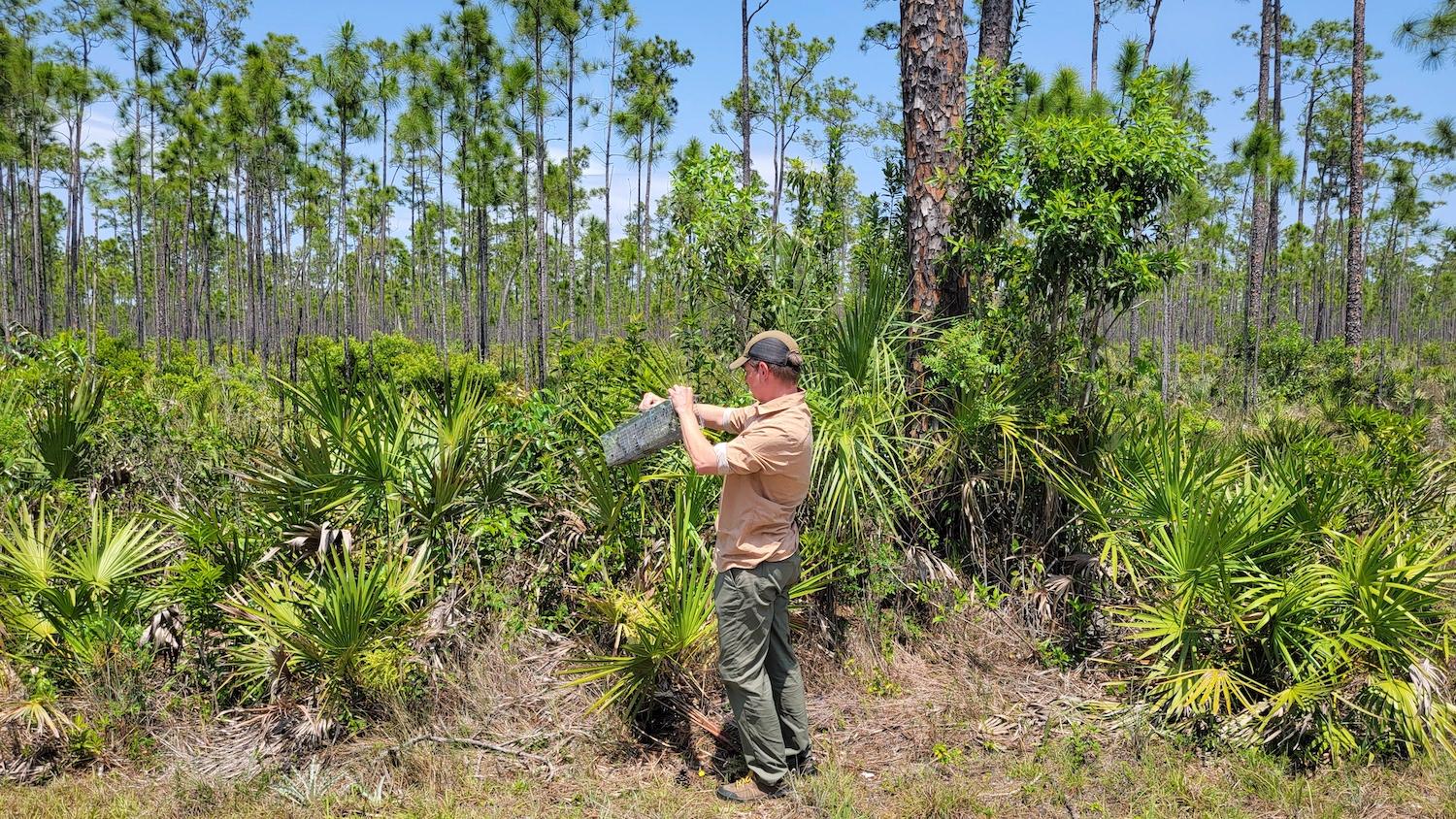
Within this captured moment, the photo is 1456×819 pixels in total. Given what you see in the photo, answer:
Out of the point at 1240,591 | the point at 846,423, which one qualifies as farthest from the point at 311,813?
the point at 1240,591

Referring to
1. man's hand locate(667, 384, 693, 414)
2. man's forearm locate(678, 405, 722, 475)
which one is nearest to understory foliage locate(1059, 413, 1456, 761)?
man's forearm locate(678, 405, 722, 475)

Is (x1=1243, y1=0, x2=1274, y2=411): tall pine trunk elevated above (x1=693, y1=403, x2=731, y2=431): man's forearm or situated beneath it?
elevated above

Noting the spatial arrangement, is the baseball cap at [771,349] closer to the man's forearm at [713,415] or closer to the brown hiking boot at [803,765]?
the man's forearm at [713,415]

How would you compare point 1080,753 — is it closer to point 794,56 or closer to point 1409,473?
point 1409,473

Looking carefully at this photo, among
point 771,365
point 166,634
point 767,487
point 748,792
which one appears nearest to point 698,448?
point 767,487

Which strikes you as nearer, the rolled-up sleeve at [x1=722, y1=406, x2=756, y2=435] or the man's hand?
the man's hand

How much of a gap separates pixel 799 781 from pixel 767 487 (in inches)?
52.4

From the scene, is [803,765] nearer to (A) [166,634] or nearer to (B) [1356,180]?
(A) [166,634]

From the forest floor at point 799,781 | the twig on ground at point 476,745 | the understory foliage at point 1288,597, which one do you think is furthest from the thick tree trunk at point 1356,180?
the twig on ground at point 476,745

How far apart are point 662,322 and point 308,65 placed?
14743 millimetres

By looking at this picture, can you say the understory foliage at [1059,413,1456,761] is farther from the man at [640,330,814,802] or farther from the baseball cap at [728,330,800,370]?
the baseball cap at [728,330,800,370]

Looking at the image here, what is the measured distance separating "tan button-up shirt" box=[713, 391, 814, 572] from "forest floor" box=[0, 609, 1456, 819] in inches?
43.3

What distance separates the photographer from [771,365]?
3.33 m

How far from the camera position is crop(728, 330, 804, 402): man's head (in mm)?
3332
